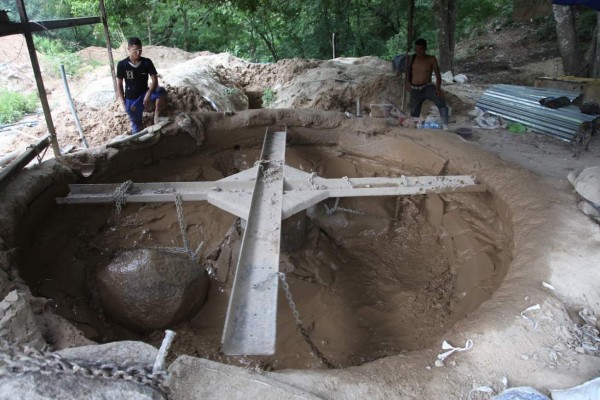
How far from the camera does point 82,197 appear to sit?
145 inches

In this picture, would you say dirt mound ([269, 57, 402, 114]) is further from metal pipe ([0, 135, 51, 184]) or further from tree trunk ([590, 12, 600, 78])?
metal pipe ([0, 135, 51, 184])

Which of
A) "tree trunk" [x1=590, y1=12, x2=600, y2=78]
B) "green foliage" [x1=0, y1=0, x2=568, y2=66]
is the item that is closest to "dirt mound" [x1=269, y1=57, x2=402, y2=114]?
"tree trunk" [x1=590, y1=12, x2=600, y2=78]

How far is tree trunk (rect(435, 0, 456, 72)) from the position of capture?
33.3 feet

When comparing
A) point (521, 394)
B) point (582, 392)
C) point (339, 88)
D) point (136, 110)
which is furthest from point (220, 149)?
point (582, 392)

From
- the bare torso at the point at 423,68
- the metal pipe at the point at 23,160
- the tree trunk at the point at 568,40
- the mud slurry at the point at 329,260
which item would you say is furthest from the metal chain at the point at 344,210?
the tree trunk at the point at 568,40

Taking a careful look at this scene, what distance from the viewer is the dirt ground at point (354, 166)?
2.12 m

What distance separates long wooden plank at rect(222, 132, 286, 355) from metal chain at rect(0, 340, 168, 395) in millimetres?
608

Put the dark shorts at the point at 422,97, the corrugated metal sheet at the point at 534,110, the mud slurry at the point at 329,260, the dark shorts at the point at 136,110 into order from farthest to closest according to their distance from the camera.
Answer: the dark shorts at the point at 422,97 < the corrugated metal sheet at the point at 534,110 < the dark shorts at the point at 136,110 < the mud slurry at the point at 329,260

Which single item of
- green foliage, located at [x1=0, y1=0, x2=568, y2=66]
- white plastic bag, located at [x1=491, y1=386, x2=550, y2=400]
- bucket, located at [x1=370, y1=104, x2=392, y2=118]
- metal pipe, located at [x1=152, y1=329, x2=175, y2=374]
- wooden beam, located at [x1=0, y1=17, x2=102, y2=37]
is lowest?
white plastic bag, located at [x1=491, y1=386, x2=550, y2=400]

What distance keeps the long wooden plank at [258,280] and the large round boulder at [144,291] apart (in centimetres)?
95

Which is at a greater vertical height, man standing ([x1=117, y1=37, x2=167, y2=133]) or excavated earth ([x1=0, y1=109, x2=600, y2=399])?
man standing ([x1=117, y1=37, x2=167, y2=133])

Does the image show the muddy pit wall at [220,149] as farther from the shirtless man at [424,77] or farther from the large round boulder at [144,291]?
the shirtless man at [424,77]

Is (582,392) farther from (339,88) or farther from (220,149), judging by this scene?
(339,88)

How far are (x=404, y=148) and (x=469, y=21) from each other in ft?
48.6
